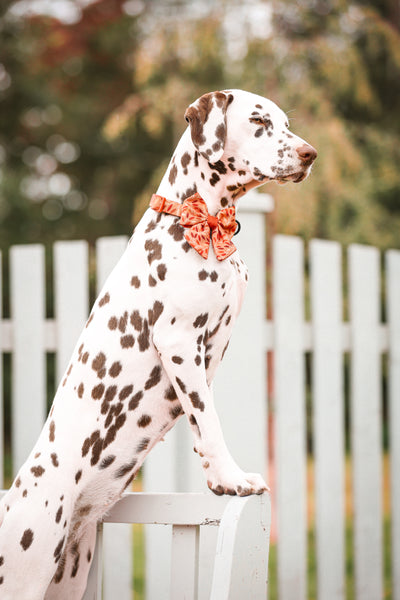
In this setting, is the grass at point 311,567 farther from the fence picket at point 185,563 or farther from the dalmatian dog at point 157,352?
the dalmatian dog at point 157,352

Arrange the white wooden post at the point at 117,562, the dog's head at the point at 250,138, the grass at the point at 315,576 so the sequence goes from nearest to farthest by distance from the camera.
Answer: the dog's head at the point at 250,138
the white wooden post at the point at 117,562
the grass at the point at 315,576

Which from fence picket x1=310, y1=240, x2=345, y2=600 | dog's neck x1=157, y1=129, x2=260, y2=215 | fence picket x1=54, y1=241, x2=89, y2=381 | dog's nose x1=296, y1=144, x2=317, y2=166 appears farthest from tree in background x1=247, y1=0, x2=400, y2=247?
dog's nose x1=296, y1=144, x2=317, y2=166

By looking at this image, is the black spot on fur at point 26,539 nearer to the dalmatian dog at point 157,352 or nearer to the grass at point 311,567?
the dalmatian dog at point 157,352

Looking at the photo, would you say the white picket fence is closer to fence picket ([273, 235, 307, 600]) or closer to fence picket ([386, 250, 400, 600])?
fence picket ([273, 235, 307, 600])

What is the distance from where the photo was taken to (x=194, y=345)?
4.94 feet

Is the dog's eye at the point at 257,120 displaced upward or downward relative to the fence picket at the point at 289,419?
upward

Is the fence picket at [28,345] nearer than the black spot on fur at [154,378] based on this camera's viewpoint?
No

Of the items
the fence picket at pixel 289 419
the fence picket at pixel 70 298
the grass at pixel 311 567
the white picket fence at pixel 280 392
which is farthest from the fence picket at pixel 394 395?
the fence picket at pixel 70 298

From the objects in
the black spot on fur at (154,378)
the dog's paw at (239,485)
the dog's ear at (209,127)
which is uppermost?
the dog's ear at (209,127)

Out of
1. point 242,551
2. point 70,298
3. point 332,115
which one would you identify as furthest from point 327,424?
point 332,115

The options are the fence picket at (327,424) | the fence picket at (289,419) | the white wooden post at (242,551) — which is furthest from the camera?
the fence picket at (327,424)

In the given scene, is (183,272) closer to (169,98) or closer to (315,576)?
(315,576)

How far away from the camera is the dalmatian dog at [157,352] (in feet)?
4.92

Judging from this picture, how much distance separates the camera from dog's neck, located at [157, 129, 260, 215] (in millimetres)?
1573
